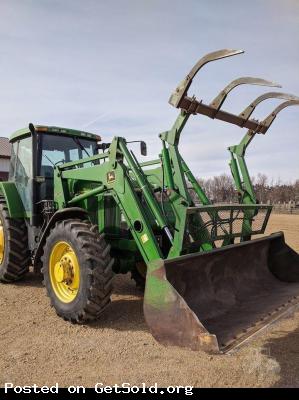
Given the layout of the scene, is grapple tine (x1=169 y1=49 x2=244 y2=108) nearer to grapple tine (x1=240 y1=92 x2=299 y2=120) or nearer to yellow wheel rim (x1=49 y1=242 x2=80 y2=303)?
grapple tine (x1=240 y1=92 x2=299 y2=120)

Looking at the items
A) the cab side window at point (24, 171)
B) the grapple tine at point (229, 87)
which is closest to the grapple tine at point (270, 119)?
the grapple tine at point (229, 87)

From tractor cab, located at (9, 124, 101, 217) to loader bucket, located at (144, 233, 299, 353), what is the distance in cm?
271

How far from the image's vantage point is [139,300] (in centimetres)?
542

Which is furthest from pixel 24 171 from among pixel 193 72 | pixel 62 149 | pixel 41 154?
pixel 193 72

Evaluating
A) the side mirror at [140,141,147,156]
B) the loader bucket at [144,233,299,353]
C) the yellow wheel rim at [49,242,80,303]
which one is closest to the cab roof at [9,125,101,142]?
the side mirror at [140,141,147,156]

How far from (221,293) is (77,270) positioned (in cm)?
162

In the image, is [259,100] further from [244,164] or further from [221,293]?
[221,293]

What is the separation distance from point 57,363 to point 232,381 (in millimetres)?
1484

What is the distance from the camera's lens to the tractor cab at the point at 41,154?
18.6ft

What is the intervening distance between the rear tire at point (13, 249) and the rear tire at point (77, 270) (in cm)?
128

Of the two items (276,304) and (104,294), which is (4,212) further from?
(276,304)

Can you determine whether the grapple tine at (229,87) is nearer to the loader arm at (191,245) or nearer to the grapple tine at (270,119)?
the loader arm at (191,245)

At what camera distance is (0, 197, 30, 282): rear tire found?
583cm

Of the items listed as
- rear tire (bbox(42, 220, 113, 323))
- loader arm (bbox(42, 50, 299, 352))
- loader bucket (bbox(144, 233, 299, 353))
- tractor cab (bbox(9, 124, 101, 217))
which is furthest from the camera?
tractor cab (bbox(9, 124, 101, 217))
